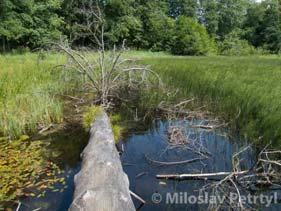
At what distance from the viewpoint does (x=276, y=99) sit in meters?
6.35

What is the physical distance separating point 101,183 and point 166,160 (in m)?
2.36

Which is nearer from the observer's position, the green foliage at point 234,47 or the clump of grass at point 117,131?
the clump of grass at point 117,131

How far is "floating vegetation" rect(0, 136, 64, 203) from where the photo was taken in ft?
13.9

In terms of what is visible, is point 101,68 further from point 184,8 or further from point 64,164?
point 184,8

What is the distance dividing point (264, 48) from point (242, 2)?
1335cm

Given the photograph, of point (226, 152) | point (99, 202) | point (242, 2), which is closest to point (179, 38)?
point (242, 2)

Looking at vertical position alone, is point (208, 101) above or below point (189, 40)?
below

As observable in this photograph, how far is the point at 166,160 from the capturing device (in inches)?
215

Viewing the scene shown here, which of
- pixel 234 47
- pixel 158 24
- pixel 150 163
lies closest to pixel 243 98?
pixel 150 163

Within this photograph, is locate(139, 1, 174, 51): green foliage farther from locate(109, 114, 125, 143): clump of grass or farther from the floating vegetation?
the floating vegetation

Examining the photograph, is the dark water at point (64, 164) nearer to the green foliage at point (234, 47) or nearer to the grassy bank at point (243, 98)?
the grassy bank at point (243, 98)

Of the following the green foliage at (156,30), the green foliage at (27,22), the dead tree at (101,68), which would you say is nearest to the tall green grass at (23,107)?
the dead tree at (101,68)

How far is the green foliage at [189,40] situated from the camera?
36938mm

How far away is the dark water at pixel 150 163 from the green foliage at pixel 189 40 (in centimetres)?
3069
